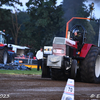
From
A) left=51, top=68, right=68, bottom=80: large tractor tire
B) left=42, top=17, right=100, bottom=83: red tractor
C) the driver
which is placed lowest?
left=51, top=68, right=68, bottom=80: large tractor tire

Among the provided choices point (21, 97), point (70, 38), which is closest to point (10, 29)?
point (70, 38)

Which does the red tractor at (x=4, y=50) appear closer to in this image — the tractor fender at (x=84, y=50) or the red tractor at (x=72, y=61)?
the red tractor at (x=72, y=61)

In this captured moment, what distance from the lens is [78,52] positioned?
11.0 meters

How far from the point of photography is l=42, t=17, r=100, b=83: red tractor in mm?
9945

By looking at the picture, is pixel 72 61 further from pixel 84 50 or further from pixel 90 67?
pixel 84 50

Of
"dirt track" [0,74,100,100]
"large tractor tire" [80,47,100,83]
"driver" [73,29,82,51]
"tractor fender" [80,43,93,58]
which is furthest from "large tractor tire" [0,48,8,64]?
"dirt track" [0,74,100,100]

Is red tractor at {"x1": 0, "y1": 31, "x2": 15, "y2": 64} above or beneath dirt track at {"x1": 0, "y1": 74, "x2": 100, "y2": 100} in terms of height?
above

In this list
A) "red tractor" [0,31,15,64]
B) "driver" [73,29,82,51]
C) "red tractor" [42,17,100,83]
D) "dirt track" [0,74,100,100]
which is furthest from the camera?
"red tractor" [0,31,15,64]

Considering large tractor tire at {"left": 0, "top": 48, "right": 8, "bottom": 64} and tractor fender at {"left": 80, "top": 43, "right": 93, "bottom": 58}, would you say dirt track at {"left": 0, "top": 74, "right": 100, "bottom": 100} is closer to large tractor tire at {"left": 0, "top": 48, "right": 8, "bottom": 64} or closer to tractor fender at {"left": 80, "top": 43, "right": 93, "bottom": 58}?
tractor fender at {"left": 80, "top": 43, "right": 93, "bottom": 58}

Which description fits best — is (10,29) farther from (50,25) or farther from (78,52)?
(78,52)

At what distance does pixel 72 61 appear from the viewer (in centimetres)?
1022

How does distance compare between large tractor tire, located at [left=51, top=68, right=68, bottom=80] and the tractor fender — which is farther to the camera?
large tractor tire, located at [left=51, top=68, right=68, bottom=80]

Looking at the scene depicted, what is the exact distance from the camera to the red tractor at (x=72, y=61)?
9945 mm

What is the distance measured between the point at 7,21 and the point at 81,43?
43912mm
